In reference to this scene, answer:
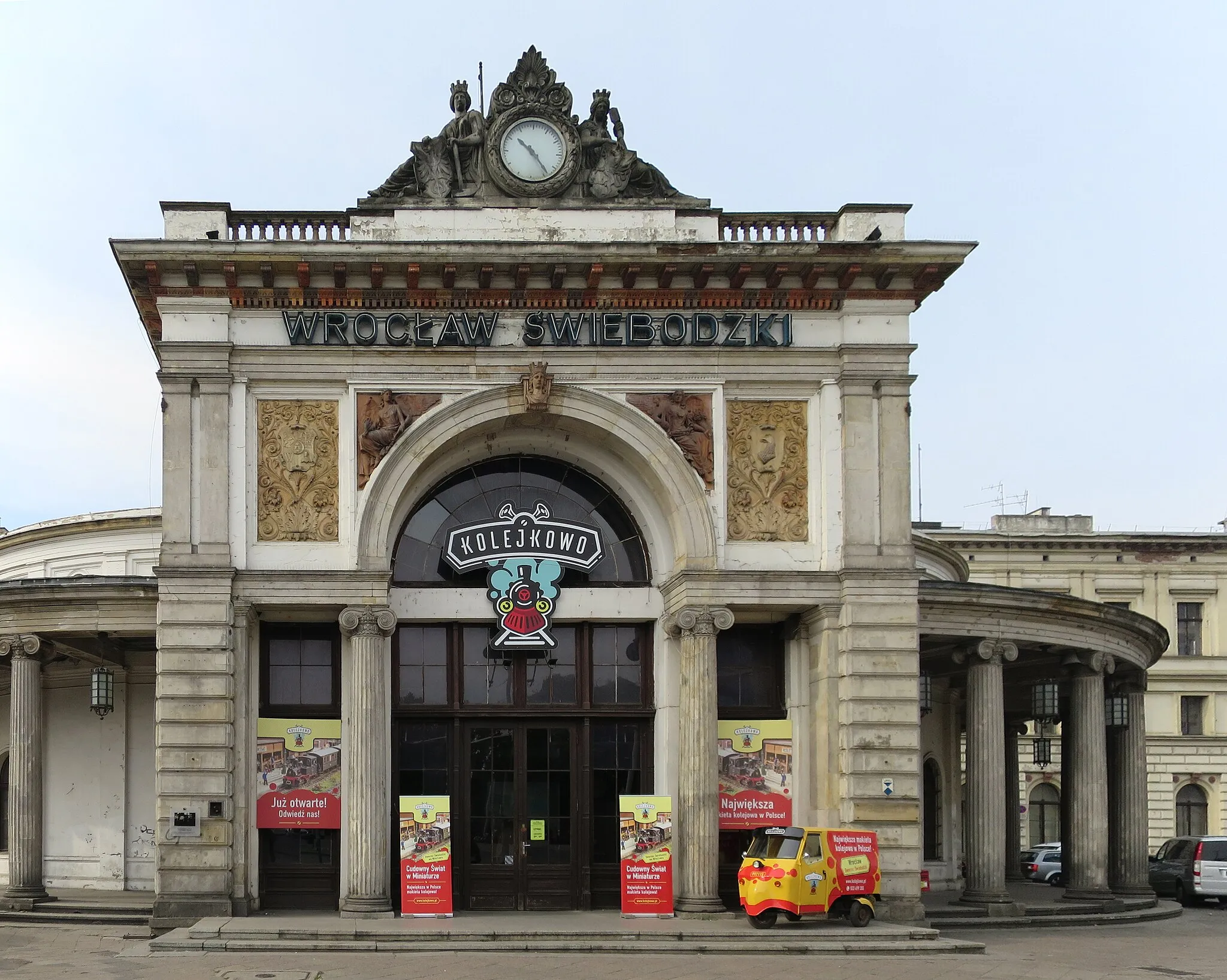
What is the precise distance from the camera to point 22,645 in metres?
29.0

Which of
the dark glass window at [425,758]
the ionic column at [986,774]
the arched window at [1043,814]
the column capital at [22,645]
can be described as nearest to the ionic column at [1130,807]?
the ionic column at [986,774]

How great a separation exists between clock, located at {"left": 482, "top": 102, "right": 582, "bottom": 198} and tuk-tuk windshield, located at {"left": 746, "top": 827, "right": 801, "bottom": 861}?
11746 millimetres

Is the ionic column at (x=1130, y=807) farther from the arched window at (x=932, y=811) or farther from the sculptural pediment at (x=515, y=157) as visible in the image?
the sculptural pediment at (x=515, y=157)

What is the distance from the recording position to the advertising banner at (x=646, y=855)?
26.2 m

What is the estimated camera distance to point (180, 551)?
1036 inches

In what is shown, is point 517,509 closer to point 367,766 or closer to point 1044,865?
point 367,766

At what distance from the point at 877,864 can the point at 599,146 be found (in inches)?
528

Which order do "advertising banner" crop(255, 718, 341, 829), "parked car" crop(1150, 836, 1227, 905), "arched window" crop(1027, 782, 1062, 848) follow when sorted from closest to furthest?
"advertising banner" crop(255, 718, 341, 829) < "parked car" crop(1150, 836, 1227, 905) < "arched window" crop(1027, 782, 1062, 848)

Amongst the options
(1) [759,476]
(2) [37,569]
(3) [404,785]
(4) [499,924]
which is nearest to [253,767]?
(3) [404,785]

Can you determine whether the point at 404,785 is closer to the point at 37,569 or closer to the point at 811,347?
the point at 811,347

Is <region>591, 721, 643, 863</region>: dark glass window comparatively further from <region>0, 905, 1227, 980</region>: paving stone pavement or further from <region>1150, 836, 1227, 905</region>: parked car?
<region>1150, 836, 1227, 905</region>: parked car

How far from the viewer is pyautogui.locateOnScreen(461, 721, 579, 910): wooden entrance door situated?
27.8m

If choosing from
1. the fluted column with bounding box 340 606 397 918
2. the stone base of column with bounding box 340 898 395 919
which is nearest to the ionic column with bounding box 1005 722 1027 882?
the fluted column with bounding box 340 606 397 918

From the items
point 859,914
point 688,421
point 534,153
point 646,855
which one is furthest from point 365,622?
point 859,914
